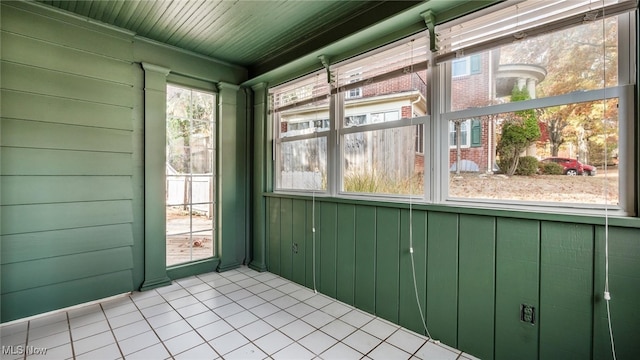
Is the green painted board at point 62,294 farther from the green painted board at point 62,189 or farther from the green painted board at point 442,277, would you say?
the green painted board at point 442,277

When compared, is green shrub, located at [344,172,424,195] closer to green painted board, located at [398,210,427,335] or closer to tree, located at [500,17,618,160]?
green painted board, located at [398,210,427,335]

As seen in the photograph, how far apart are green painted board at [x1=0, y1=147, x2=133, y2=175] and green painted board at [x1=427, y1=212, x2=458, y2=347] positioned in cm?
296

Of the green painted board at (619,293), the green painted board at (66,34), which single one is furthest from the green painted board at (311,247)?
the green painted board at (66,34)

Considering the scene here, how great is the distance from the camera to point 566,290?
60.5 inches

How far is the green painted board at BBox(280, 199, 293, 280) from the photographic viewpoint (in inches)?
128

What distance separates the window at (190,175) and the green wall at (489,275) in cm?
166

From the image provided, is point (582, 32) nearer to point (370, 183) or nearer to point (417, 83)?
point (417, 83)

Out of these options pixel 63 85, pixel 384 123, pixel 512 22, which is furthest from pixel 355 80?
pixel 63 85

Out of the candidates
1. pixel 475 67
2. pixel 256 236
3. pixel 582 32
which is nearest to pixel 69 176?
pixel 256 236

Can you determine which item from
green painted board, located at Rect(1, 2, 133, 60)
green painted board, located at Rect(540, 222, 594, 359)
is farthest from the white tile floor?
green painted board, located at Rect(1, 2, 133, 60)

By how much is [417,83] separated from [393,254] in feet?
4.64

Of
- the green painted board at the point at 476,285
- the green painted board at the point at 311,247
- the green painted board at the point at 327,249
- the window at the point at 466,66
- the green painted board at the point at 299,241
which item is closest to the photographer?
the green painted board at the point at 476,285

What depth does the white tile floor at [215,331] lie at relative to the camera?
1892mm

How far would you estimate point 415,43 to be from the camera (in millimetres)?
2191
